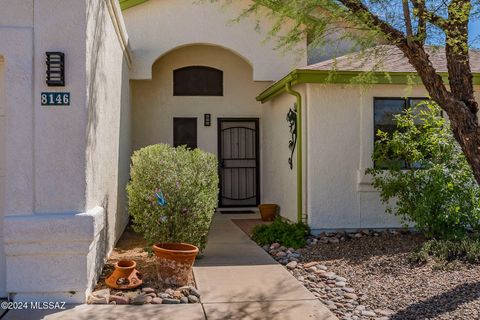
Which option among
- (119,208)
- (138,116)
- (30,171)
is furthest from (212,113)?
(30,171)

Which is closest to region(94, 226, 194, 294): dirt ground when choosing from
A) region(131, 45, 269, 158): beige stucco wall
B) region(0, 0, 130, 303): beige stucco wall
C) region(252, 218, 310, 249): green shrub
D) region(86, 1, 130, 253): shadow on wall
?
region(86, 1, 130, 253): shadow on wall

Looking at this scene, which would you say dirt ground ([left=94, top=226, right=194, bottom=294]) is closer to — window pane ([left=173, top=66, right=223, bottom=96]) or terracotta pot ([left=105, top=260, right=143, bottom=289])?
terracotta pot ([left=105, top=260, right=143, bottom=289])

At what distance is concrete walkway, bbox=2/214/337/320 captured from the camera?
15.9 feet

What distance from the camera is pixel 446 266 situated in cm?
649

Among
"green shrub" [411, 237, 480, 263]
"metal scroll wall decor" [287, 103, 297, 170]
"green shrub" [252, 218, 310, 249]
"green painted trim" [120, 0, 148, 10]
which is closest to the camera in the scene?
"green shrub" [411, 237, 480, 263]

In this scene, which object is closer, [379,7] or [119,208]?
[379,7]

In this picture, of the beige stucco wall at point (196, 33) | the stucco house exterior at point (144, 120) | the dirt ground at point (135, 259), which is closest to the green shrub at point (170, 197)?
the dirt ground at point (135, 259)

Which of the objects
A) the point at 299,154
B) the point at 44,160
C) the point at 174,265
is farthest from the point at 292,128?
the point at 44,160

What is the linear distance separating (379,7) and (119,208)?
519 cm

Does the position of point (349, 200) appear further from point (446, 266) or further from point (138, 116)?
point (138, 116)

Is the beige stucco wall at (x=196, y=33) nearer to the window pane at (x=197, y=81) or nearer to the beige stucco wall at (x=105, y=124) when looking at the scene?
the window pane at (x=197, y=81)

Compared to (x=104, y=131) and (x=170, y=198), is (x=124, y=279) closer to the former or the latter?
(x=170, y=198)

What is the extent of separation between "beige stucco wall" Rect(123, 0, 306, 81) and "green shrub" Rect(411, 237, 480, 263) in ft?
17.9

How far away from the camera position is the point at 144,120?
1244 cm
